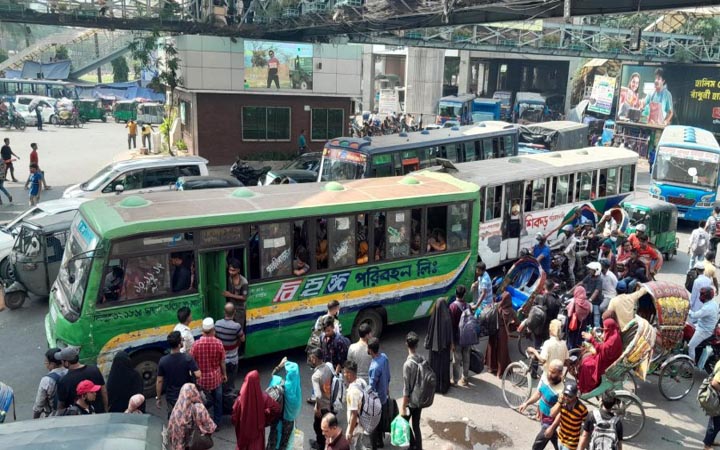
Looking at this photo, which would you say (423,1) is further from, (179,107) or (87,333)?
(179,107)

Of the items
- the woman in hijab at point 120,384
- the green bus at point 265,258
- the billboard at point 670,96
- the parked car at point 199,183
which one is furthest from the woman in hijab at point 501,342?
the billboard at point 670,96

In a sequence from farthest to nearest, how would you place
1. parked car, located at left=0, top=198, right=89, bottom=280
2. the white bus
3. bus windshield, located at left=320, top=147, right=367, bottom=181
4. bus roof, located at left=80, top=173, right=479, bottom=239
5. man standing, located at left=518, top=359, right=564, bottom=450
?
bus windshield, located at left=320, top=147, right=367, bottom=181 → the white bus → parked car, located at left=0, top=198, right=89, bottom=280 → bus roof, located at left=80, top=173, right=479, bottom=239 → man standing, located at left=518, top=359, right=564, bottom=450

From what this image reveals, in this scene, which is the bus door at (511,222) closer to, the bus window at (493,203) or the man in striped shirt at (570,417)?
the bus window at (493,203)

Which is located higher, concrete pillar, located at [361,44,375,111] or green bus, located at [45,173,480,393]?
concrete pillar, located at [361,44,375,111]

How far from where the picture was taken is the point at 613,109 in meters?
46.3

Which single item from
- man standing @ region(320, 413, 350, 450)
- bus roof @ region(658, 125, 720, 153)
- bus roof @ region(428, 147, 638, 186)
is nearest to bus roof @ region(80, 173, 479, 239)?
bus roof @ region(428, 147, 638, 186)

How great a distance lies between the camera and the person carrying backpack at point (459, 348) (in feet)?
31.5

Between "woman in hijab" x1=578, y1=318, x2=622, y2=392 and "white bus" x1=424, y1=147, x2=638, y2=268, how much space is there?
225 inches

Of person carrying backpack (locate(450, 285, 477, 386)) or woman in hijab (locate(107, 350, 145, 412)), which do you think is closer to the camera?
woman in hijab (locate(107, 350, 145, 412))

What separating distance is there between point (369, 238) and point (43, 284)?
665 cm

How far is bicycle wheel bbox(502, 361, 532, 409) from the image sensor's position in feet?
29.9

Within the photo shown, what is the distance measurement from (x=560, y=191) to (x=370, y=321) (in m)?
7.72

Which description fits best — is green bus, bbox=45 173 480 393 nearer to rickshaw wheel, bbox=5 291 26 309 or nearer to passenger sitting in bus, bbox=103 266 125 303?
passenger sitting in bus, bbox=103 266 125 303

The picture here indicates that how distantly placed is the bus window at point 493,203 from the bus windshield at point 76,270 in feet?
28.2
